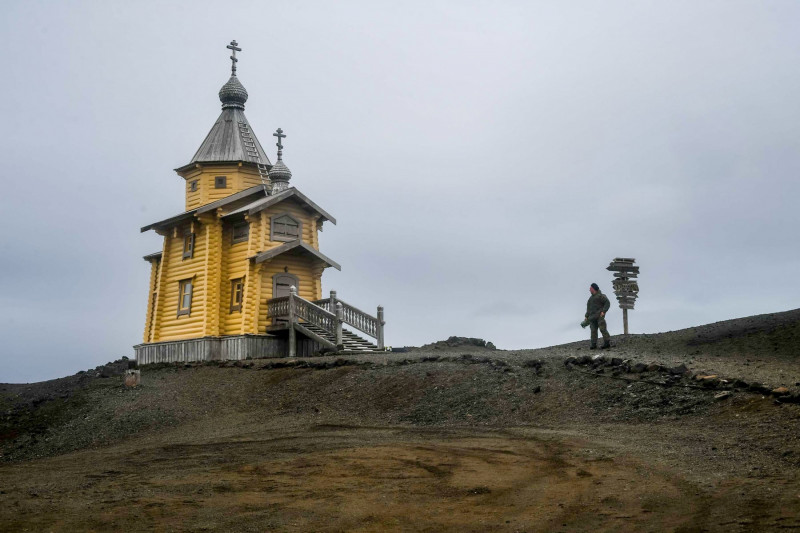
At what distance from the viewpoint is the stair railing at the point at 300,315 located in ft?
109

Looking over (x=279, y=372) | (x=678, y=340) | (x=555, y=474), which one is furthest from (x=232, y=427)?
(x=678, y=340)

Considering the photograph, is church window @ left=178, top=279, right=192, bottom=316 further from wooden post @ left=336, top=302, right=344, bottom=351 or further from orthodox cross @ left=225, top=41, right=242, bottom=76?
orthodox cross @ left=225, top=41, right=242, bottom=76

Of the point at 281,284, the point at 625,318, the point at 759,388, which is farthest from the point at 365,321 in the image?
the point at 759,388

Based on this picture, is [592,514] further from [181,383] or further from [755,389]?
[181,383]

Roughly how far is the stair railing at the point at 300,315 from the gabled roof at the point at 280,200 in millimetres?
3783

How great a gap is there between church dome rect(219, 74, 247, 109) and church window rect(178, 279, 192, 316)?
10.1 m

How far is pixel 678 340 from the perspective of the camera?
2673 cm

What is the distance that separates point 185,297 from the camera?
37281 mm

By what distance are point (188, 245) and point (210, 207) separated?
2.91m

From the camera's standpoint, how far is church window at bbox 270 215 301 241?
1435 inches

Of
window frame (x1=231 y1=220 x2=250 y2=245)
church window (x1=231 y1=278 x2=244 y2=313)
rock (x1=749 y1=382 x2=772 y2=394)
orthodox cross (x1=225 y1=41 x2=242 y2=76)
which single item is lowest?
rock (x1=749 y1=382 x2=772 y2=394)

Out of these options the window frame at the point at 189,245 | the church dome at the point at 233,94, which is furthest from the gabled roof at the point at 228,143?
→ the window frame at the point at 189,245

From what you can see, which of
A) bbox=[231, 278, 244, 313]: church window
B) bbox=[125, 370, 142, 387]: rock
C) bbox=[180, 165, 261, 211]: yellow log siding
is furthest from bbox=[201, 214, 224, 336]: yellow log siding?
bbox=[125, 370, 142, 387]: rock

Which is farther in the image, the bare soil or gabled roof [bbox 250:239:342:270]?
gabled roof [bbox 250:239:342:270]
